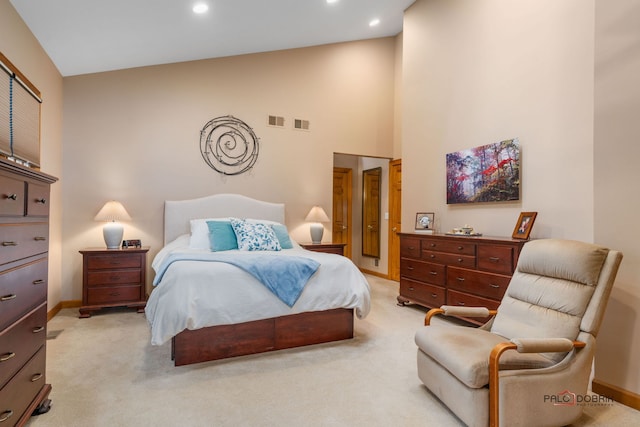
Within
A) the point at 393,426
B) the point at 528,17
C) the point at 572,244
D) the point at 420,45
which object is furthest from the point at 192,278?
the point at 420,45

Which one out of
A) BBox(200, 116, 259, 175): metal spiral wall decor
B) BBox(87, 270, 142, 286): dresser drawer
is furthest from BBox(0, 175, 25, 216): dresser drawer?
BBox(200, 116, 259, 175): metal spiral wall decor

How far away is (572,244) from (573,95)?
1.67m

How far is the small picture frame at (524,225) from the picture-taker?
315cm

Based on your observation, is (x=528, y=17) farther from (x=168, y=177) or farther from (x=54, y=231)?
(x=54, y=231)

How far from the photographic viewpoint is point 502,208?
3686 mm

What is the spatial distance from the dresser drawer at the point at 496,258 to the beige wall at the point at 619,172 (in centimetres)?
88

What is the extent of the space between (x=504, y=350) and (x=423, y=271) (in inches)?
98.4

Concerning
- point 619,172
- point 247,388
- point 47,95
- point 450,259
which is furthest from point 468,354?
point 47,95

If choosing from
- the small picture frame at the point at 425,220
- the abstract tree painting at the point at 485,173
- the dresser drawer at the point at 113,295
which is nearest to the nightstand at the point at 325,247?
the small picture frame at the point at 425,220

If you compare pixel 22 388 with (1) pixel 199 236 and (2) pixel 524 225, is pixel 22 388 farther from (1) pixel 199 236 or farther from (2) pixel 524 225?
(2) pixel 524 225

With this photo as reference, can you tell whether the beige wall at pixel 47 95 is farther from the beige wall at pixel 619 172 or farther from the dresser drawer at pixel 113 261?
the beige wall at pixel 619 172

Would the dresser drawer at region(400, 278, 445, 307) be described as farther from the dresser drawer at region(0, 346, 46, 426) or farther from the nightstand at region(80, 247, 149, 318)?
the dresser drawer at region(0, 346, 46, 426)

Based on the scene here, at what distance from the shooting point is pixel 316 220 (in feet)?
17.3

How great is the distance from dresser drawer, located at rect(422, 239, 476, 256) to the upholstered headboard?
7.04 ft
